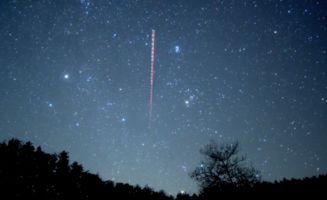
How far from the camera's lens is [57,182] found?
17.1m

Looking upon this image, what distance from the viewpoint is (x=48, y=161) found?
1712 cm

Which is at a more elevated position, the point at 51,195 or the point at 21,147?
the point at 21,147

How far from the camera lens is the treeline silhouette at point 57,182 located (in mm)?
14430

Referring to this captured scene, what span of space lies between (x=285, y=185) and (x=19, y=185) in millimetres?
16209

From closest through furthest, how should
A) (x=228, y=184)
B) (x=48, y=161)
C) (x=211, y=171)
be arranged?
(x=48, y=161) < (x=228, y=184) < (x=211, y=171)

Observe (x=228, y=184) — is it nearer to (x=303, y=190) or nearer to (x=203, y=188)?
(x=203, y=188)

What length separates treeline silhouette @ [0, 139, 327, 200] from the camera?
1443 cm

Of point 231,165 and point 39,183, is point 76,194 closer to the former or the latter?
point 39,183

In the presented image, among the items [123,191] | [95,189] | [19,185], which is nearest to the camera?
[19,185]

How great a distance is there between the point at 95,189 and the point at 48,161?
4.23 meters

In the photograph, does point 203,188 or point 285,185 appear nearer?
point 285,185

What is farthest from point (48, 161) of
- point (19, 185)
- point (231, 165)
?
point (231, 165)

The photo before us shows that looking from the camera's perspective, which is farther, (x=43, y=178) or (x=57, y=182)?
(x=57, y=182)

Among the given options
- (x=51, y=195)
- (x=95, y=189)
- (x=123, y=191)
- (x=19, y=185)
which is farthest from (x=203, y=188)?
(x=19, y=185)
